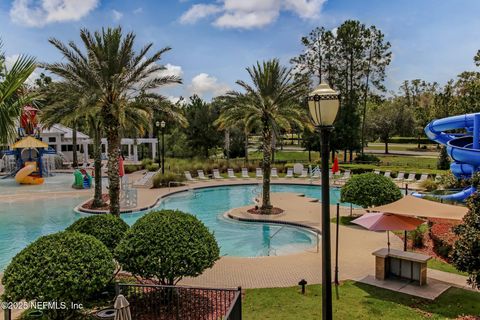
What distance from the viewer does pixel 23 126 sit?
36.9 metres

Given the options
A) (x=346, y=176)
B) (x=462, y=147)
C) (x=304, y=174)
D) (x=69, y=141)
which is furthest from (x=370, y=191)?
(x=69, y=141)

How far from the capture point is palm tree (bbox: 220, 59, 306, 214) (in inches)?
795

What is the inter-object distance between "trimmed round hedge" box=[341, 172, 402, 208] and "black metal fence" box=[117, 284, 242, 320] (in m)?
10.3

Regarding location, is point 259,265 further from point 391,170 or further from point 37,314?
point 391,170

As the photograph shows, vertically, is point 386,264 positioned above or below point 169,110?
below

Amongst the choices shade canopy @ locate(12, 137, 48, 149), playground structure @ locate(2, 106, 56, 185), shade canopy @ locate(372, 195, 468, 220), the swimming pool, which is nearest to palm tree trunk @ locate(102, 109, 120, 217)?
the swimming pool

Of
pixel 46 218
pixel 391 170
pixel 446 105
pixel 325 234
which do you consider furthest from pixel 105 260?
pixel 446 105

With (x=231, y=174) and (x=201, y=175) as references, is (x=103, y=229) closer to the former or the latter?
(x=201, y=175)

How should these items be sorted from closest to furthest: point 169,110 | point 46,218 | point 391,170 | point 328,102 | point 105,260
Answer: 1. point 328,102
2. point 105,260
3. point 169,110
4. point 46,218
5. point 391,170

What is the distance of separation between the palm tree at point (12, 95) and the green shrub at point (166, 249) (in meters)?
3.19

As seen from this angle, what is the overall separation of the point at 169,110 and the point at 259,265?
7.67 metres

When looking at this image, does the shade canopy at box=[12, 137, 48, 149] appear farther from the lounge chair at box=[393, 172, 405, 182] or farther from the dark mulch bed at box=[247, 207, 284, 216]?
the lounge chair at box=[393, 172, 405, 182]

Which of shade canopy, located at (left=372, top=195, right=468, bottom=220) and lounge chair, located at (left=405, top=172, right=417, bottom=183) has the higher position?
shade canopy, located at (left=372, top=195, right=468, bottom=220)

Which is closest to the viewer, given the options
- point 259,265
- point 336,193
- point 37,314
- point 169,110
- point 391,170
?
point 37,314
